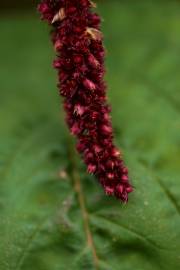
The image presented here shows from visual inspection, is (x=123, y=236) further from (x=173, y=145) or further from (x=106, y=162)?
(x=173, y=145)

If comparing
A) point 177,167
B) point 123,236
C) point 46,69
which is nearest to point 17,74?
point 46,69

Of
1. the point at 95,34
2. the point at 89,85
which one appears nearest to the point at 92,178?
the point at 89,85

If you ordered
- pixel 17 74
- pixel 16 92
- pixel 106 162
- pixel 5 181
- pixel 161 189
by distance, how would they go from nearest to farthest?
pixel 106 162, pixel 161 189, pixel 5 181, pixel 16 92, pixel 17 74

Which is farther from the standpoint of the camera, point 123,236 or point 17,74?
point 17,74

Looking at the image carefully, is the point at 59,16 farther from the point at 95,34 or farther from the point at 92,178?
the point at 92,178

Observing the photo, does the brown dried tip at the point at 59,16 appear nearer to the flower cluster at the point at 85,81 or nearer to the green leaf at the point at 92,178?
the flower cluster at the point at 85,81

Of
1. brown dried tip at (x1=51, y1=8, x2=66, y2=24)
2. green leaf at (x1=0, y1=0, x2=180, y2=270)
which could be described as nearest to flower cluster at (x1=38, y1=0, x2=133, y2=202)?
brown dried tip at (x1=51, y1=8, x2=66, y2=24)

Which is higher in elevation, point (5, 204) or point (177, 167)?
point (177, 167)
